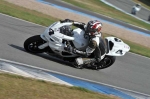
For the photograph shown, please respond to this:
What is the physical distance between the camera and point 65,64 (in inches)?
429

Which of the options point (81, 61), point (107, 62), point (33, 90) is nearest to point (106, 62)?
point (107, 62)

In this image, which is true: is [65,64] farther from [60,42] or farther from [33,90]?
[33,90]

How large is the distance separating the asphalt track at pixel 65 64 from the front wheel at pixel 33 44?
17cm

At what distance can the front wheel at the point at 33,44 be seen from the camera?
1057 cm

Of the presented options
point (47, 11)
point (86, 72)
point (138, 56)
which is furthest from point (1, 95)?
point (47, 11)

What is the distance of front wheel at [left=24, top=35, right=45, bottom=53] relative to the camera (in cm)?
1057

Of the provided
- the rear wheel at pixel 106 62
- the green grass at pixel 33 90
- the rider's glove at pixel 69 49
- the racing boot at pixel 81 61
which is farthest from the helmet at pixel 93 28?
the green grass at pixel 33 90

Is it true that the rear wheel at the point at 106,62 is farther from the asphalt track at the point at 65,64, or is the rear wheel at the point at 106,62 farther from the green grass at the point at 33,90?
the green grass at the point at 33,90

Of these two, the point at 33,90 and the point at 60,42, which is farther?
the point at 60,42

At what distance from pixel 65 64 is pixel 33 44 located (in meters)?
1.20

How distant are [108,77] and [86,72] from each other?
32.4 inches

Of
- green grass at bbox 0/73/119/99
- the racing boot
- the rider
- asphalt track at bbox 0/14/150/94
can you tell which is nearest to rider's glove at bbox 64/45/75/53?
the rider

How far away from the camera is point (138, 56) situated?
51.1 feet

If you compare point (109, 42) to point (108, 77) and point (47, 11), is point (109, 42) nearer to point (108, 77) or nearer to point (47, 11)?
point (108, 77)
